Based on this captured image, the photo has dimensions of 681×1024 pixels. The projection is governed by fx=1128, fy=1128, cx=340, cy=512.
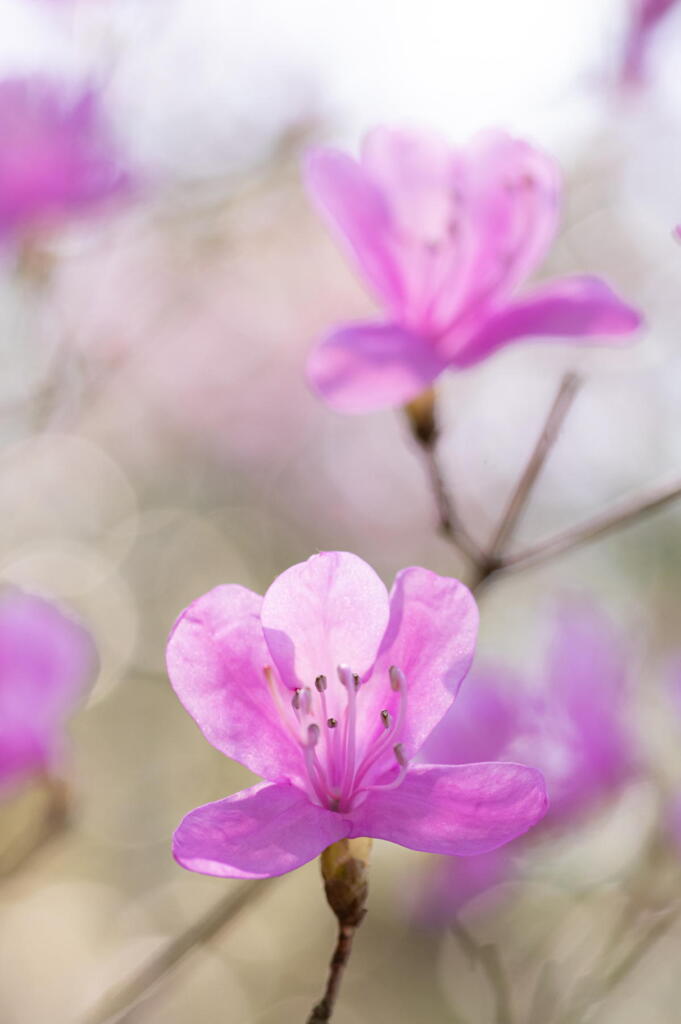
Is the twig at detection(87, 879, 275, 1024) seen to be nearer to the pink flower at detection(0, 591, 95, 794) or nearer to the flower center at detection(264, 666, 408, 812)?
the flower center at detection(264, 666, 408, 812)

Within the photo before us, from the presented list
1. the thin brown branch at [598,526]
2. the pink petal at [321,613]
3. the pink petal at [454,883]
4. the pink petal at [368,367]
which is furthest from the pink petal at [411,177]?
the pink petal at [454,883]

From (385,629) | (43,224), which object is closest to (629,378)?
(43,224)

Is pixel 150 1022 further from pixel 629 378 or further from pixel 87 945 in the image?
pixel 629 378

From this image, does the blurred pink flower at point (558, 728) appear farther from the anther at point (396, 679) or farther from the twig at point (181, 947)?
the anther at point (396, 679)

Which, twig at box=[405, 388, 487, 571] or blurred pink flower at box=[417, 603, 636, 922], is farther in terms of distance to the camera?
blurred pink flower at box=[417, 603, 636, 922]

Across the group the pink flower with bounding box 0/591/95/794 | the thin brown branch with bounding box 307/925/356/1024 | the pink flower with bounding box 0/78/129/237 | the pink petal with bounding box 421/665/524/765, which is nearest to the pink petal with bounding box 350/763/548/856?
the thin brown branch with bounding box 307/925/356/1024
